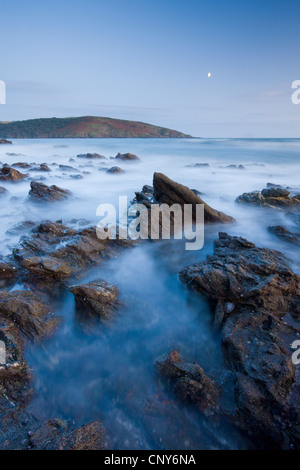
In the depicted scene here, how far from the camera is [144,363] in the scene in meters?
4.05

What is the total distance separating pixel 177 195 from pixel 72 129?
82.9 m

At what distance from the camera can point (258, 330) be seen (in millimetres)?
3996

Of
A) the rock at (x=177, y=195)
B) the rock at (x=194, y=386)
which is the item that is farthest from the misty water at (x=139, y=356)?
the rock at (x=177, y=195)

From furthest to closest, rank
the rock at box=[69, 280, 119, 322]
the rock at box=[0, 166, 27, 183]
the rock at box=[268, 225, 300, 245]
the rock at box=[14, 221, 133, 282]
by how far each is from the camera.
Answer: the rock at box=[0, 166, 27, 183], the rock at box=[268, 225, 300, 245], the rock at box=[14, 221, 133, 282], the rock at box=[69, 280, 119, 322]

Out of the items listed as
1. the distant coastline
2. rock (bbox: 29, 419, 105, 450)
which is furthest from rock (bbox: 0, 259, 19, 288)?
the distant coastline

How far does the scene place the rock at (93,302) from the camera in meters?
4.68

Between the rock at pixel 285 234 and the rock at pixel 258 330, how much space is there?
2666 mm

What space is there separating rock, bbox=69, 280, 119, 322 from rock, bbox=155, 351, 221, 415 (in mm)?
1712

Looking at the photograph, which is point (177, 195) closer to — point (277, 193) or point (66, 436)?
point (277, 193)

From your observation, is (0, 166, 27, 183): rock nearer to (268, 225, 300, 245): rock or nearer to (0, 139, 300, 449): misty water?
(0, 139, 300, 449): misty water

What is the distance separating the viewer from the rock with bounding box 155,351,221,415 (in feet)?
10.8

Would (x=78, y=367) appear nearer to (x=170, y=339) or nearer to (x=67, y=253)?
(x=170, y=339)

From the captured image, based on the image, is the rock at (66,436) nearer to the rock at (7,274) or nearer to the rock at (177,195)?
the rock at (7,274)
